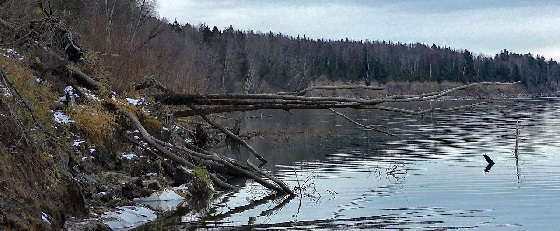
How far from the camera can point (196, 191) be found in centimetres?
1816

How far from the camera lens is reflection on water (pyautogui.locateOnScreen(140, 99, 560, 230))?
48.7ft

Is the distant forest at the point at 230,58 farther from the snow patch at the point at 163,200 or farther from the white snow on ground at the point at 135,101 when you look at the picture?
the snow patch at the point at 163,200

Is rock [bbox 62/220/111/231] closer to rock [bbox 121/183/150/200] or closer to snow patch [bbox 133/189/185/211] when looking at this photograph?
snow patch [bbox 133/189/185/211]

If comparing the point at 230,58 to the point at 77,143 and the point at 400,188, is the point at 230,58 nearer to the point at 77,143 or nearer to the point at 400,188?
the point at 400,188

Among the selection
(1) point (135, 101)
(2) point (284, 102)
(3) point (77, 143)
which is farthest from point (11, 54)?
(2) point (284, 102)

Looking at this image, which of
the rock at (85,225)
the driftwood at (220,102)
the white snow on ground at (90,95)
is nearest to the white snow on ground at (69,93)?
the white snow on ground at (90,95)

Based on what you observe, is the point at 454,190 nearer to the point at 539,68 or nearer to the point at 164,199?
the point at 164,199

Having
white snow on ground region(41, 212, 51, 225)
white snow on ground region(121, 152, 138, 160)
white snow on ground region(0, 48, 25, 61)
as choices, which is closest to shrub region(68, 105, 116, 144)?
white snow on ground region(121, 152, 138, 160)

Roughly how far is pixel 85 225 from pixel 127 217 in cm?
225

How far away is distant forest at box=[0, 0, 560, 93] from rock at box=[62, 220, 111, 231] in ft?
17.4

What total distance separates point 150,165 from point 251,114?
51364 mm

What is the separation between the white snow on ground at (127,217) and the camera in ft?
44.2

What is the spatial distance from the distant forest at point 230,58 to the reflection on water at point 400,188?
17.2ft

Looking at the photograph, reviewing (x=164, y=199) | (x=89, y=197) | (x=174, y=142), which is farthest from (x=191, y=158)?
(x=89, y=197)
